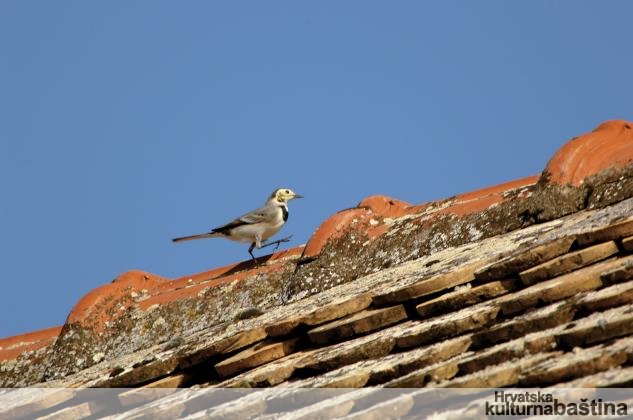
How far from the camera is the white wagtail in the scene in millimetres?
10648

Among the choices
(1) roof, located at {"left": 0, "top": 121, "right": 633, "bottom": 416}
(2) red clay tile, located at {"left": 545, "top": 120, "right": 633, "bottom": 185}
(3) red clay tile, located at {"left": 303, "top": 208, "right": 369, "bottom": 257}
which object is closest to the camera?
(1) roof, located at {"left": 0, "top": 121, "right": 633, "bottom": 416}

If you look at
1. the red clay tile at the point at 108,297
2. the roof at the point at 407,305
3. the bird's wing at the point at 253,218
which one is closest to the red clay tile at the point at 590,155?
the roof at the point at 407,305

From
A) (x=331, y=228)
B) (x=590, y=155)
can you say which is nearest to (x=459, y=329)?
(x=590, y=155)

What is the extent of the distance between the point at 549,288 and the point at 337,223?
2.73 metres

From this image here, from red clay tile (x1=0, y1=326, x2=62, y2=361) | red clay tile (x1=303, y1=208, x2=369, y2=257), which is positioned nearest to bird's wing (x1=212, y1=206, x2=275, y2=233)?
red clay tile (x1=0, y1=326, x2=62, y2=361)

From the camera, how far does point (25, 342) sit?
7.30 meters

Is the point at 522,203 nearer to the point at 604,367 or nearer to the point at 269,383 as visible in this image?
the point at 269,383

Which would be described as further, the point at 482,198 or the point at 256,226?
the point at 256,226

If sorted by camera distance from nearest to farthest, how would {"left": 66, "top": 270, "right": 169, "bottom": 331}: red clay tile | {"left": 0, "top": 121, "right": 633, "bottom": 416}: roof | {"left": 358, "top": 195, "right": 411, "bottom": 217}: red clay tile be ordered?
{"left": 0, "top": 121, "right": 633, "bottom": 416}: roof, {"left": 358, "top": 195, "right": 411, "bottom": 217}: red clay tile, {"left": 66, "top": 270, "right": 169, "bottom": 331}: red clay tile

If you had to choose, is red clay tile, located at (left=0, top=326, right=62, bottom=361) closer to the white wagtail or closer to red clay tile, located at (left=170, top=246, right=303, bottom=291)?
red clay tile, located at (left=170, top=246, right=303, bottom=291)

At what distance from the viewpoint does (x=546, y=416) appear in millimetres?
2742

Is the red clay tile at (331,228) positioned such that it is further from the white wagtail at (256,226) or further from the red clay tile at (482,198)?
the white wagtail at (256,226)

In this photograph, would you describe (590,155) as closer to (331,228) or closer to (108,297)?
(331,228)

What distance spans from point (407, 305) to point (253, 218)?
6695mm
